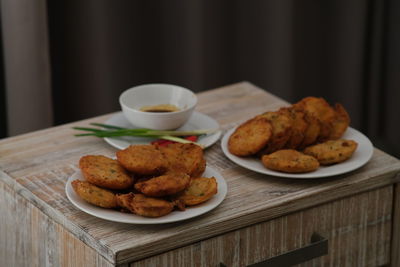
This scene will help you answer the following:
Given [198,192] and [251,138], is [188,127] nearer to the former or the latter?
[251,138]

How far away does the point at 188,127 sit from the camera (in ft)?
5.16

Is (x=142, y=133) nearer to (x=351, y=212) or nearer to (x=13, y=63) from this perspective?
(x=351, y=212)

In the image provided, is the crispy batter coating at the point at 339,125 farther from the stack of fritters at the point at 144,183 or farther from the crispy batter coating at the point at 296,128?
the stack of fritters at the point at 144,183

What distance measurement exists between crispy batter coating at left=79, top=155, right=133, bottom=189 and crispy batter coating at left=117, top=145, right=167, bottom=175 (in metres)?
0.01

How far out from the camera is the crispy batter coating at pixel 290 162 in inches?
53.1

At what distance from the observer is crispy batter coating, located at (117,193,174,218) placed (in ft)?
3.93

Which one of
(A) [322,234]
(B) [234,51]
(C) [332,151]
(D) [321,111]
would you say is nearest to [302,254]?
(A) [322,234]

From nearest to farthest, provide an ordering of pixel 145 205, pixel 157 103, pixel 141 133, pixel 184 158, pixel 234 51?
1. pixel 145 205
2. pixel 184 158
3. pixel 141 133
4. pixel 157 103
5. pixel 234 51

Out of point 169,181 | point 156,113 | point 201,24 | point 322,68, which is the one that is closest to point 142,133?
point 156,113

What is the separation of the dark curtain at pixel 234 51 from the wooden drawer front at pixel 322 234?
941 mm

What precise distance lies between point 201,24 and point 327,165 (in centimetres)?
94

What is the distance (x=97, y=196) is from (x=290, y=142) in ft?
1.20

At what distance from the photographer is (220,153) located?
1.49 metres

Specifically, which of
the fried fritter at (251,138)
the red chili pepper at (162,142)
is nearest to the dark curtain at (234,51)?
the red chili pepper at (162,142)
